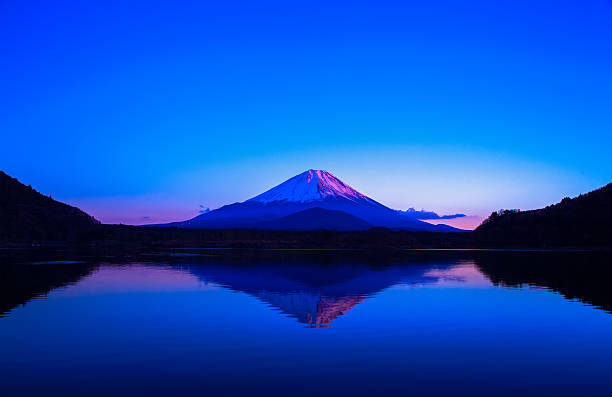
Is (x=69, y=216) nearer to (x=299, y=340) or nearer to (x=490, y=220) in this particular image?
(x=490, y=220)

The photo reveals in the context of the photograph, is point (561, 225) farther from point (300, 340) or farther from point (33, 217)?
point (300, 340)

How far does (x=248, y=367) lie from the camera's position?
11.1 metres

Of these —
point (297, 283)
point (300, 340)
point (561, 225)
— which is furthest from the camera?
point (561, 225)

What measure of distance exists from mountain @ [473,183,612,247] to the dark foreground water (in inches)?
2858

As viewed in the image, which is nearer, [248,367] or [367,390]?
[367,390]

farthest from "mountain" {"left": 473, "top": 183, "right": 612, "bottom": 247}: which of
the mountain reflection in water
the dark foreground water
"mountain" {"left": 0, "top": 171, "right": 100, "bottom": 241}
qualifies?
"mountain" {"left": 0, "top": 171, "right": 100, "bottom": 241}

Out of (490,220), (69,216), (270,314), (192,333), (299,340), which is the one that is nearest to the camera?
(299,340)

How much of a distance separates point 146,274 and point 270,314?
1791cm

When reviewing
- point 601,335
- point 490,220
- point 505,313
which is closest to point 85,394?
point 601,335

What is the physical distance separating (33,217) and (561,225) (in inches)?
3673

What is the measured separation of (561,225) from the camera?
318 feet

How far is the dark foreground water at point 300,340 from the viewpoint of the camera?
395 inches

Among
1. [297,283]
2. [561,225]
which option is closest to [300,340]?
[297,283]

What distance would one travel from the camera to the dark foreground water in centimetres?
1002
